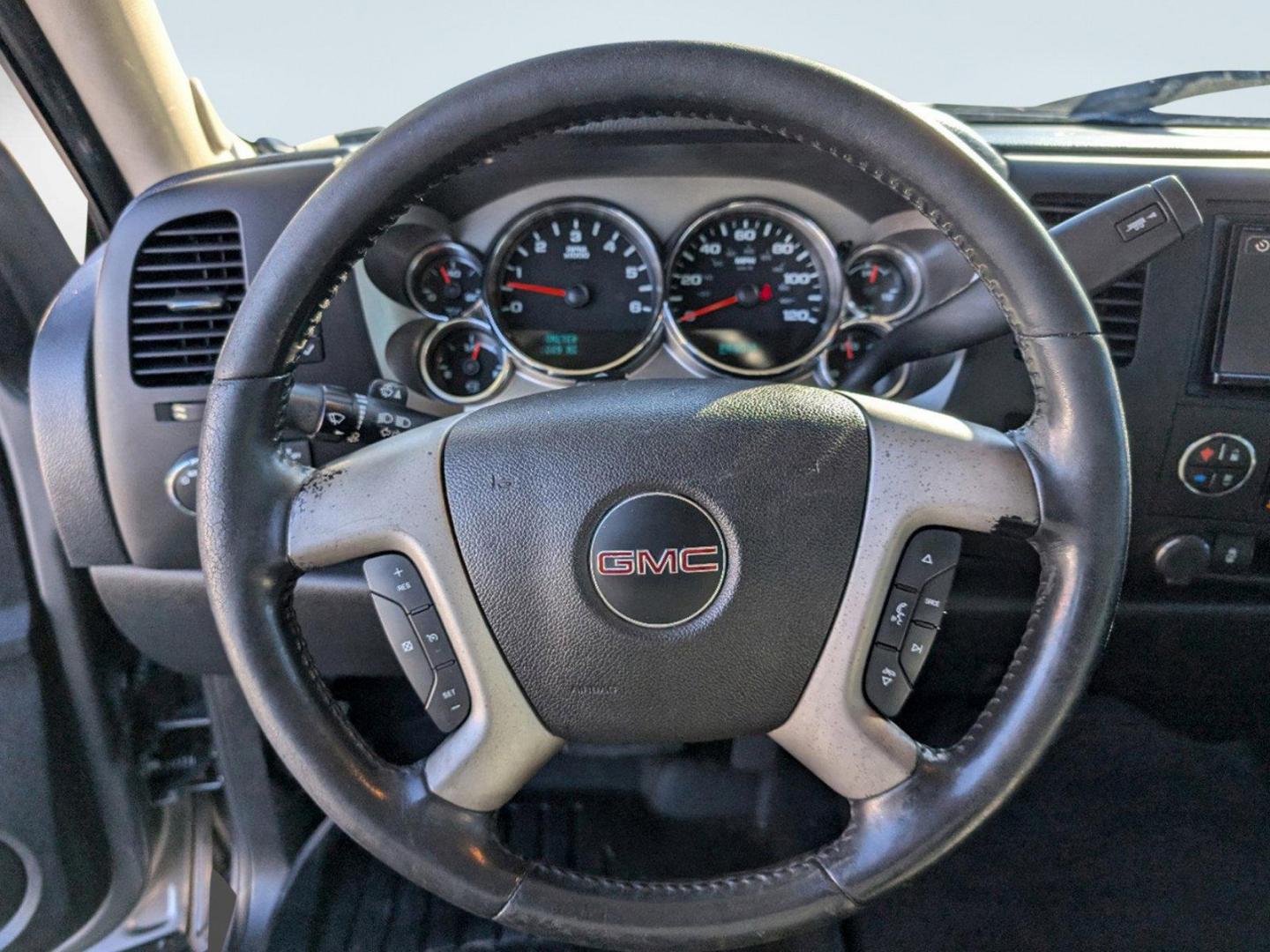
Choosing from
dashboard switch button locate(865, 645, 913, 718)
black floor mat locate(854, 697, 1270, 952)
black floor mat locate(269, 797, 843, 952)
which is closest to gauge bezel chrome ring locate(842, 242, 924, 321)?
dashboard switch button locate(865, 645, 913, 718)

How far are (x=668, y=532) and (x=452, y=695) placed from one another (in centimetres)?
23

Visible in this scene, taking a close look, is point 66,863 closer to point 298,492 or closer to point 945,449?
point 298,492

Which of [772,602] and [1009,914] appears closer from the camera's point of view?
[772,602]

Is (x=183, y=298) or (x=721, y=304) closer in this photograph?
(x=183, y=298)

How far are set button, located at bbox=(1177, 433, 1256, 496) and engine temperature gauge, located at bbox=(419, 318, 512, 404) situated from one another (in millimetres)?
879

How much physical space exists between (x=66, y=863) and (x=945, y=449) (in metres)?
1.35

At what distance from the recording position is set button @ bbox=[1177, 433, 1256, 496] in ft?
4.23

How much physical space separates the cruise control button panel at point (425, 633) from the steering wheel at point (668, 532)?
12 millimetres

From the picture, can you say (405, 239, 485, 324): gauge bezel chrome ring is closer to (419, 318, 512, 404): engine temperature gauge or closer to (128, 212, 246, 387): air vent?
(419, 318, 512, 404): engine temperature gauge

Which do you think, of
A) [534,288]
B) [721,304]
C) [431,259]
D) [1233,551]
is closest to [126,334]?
[431,259]

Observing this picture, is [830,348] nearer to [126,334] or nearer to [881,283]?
[881,283]

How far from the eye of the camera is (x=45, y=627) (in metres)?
1.42

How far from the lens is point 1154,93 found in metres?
1.54

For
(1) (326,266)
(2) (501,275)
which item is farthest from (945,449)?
(2) (501,275)
